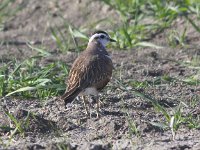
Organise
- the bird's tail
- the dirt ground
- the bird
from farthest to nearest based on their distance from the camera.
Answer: the bird, the bird's tail, the dirt ground

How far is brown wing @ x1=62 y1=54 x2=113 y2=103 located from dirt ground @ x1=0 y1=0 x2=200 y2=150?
11.3 inches

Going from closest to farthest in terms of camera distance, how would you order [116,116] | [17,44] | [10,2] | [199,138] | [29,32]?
[199,138] → [116,116] → [17,44] → [29,32] → [10,2]

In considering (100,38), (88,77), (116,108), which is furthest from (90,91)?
(100,38)

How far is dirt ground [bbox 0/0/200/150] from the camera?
746 centimetres

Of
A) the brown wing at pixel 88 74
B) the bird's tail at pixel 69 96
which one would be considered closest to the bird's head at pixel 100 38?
the brown wing at pixel 88 74

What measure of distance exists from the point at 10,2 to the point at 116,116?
20.6ft

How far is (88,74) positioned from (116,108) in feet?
1.67

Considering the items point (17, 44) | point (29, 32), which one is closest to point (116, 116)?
point (17, 44)

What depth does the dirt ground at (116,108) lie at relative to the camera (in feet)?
24.5

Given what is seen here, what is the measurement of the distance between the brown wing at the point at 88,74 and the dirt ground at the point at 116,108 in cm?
29

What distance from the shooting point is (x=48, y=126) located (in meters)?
7.93

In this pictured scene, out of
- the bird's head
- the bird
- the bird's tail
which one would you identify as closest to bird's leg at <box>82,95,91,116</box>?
the bird

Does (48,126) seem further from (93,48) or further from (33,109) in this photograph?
(93,48)

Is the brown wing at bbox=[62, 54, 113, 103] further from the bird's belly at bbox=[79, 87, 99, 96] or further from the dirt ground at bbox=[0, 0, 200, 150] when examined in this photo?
Answer: the dirt ground at bbox=[0, 0, 200, 150]
